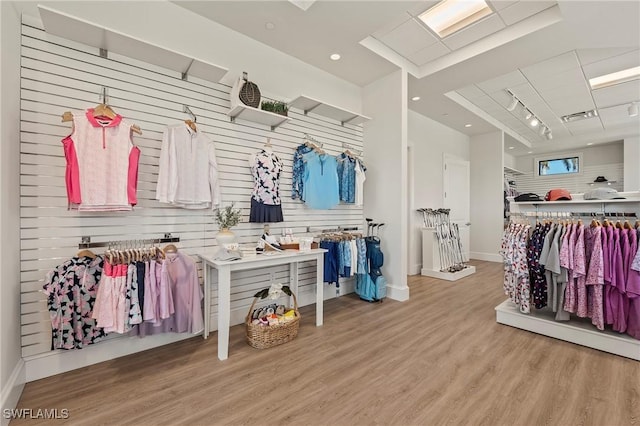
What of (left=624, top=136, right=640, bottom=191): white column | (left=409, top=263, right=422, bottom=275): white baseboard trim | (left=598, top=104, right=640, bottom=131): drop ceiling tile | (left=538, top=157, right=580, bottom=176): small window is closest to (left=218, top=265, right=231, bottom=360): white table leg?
(left=409, top=263, right=422, bottom=275): white baseboard trim

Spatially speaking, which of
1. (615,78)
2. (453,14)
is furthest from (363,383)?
(615,78)

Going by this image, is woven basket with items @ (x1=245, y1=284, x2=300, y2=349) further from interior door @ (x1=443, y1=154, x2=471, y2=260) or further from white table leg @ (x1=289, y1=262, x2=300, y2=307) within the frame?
interior door @ (x1=443, y1=154, x2=471, y2=260)

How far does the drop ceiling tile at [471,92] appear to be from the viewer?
481 centimetres

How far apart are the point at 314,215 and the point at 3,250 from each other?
2873mm

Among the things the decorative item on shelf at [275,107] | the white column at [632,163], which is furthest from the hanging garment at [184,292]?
the white column at [632,163]

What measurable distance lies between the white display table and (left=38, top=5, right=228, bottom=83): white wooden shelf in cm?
182

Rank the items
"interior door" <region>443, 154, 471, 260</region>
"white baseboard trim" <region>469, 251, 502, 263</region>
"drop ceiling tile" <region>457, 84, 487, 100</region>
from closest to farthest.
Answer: "drop ceiling tile" <region>457, 84, 487, 100</region> → "interior door" <region>443, 154, 471, 260</region> → "white baseboard trim" <region>469, 251, 502, 263</region>

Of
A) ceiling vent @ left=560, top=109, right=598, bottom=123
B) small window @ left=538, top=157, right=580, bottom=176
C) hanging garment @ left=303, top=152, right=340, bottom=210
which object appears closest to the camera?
hanging garment @ left=303, top=152, right=340, bottom=210

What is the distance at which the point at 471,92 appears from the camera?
16.4 feet

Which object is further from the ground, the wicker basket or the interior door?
the interior door

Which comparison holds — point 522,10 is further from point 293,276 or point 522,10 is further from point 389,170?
point 293,276

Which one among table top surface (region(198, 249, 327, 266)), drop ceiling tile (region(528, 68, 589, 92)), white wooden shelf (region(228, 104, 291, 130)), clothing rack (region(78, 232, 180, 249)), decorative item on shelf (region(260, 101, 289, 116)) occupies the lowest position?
table top surface (region(198, 249, 327, 266))

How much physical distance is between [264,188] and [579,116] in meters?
7.11

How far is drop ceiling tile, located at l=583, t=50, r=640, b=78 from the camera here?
3745 mm
